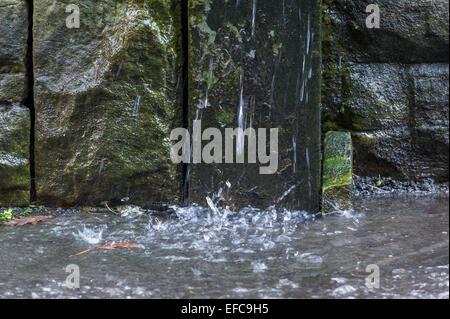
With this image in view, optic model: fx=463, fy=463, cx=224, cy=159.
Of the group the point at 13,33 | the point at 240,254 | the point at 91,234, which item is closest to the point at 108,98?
the point at 13,33

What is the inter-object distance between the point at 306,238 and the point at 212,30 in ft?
4.40

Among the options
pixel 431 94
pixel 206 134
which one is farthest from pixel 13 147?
pixel 431 94

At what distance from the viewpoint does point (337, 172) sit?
284 centimetres

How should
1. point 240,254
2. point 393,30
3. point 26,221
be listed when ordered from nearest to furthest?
point 240,254
point 26,221
point 393,30

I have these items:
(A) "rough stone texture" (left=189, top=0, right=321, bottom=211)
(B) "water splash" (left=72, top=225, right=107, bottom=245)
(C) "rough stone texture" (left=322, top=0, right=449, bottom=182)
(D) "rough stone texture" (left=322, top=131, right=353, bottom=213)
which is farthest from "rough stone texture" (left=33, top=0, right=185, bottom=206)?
(C) "rough stone texture" (left=322, top=0, right=449, bottom=182)

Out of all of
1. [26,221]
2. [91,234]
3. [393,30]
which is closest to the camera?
[91,234]

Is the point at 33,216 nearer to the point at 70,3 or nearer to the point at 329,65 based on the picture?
the point at 70,3

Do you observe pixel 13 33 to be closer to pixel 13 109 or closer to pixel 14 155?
pixel 13 109

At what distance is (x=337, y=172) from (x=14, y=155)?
2.09m

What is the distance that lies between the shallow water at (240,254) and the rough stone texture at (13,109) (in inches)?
16.7

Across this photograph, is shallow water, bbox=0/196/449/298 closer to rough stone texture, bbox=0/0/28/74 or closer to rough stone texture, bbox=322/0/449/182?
rough stone texture, bbox=322/0/449/182

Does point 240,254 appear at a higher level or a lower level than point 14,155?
lower

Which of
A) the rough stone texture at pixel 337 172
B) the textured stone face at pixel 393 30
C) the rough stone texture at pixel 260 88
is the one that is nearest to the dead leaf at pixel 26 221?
the rough stone texture at pixel 260 88

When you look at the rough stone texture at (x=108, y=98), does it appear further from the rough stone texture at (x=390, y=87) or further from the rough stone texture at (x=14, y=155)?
the rough stone texture at (x=390, y=87)
